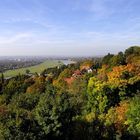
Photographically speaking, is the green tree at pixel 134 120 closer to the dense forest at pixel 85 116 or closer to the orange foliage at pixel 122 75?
the dense forest at pixel 85 116

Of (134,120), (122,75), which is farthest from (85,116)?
(122,75)

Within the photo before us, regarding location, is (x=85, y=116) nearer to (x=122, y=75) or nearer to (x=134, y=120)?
(x=134, y=120)

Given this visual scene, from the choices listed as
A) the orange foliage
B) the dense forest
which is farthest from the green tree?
the orange foliage

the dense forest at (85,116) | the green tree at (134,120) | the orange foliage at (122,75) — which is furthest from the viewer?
the orange foliage at (122,75)

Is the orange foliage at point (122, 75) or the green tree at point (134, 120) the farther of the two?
the orange foliage at point (122, 75)

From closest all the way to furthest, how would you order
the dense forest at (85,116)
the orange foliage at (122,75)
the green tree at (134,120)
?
the dense forest at (85,116), the green tree at (134,120), the orange foliage at (122,75)

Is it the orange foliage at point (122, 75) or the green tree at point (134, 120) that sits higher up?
the orange foliage at point (122, 75)

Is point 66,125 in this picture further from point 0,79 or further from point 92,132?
point 0,79

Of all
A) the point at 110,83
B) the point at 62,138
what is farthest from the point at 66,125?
the point at 110,83

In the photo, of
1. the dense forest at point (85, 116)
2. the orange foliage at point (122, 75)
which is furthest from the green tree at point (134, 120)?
the orange foliage at point (122, 75)

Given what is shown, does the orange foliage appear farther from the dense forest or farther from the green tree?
the green tree

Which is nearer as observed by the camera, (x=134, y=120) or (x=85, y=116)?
(x=134, y=120)
